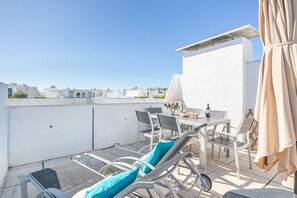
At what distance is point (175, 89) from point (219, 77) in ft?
7.05

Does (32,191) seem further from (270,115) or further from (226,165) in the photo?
(226,165)

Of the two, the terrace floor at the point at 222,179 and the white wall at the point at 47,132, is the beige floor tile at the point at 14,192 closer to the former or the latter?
the terrace floor at the point at 222,179

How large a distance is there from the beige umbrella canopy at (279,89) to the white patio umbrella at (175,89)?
5463 millimetres

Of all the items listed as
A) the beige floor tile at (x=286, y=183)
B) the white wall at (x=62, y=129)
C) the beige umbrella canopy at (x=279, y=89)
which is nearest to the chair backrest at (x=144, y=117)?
the white wall at (x=62, y=129)

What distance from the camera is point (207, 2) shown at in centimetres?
576

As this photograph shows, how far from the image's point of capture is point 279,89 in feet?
3.70

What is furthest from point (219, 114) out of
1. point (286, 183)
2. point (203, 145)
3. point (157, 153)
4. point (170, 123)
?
point (157, 153)

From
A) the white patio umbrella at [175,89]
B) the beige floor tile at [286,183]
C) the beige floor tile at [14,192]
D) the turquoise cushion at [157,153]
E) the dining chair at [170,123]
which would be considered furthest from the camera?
the white patio umbrella at [175,89]

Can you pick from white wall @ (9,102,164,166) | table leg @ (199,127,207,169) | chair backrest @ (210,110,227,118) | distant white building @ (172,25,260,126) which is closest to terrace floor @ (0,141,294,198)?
table leg @ (199,127,207,169)

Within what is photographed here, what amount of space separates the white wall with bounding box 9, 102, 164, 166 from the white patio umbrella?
95.3 inches

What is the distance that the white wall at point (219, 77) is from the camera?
4574 millimetres

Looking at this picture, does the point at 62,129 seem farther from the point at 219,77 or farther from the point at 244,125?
the point at 219,77

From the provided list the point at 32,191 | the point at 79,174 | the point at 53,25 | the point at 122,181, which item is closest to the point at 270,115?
the point at 122,181

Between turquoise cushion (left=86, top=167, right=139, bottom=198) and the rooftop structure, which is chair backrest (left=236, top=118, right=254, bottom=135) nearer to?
turquoise cushion (left=86, top=167, right=139, bottom=198)
